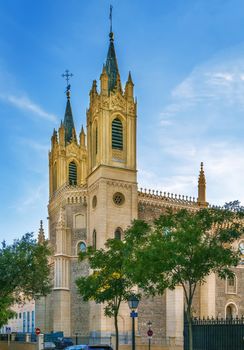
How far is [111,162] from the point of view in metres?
58.6

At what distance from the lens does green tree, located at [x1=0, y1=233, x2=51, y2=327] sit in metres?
43.3

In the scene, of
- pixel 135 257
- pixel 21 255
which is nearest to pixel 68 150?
pixel 21 255

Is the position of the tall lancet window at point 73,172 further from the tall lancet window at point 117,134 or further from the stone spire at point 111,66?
the stone spire at point 111,66

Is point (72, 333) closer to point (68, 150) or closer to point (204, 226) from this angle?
point (68, 150)

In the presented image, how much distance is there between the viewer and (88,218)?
197ft

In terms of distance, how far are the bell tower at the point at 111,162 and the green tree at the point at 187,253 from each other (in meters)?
24.7

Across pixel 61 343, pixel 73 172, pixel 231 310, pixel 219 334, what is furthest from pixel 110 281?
pixel 73 172

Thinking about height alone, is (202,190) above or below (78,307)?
above

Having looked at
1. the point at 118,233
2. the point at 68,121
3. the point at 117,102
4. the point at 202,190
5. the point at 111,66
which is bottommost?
the point at 118,233

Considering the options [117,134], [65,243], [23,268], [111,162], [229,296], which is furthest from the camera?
[229,296]

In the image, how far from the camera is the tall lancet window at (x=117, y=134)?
197 ft

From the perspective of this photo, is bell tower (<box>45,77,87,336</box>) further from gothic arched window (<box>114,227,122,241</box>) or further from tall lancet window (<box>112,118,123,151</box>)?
tall lancet window (<box>112,118,123,151</box>)

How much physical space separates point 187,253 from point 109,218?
91.3 ft

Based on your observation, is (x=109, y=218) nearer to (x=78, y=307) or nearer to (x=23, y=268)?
(x=78, y=307)
